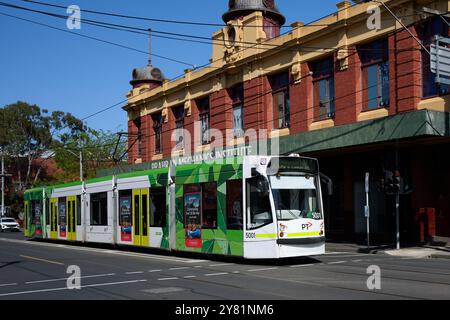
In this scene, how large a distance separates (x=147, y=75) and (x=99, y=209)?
71.7ft

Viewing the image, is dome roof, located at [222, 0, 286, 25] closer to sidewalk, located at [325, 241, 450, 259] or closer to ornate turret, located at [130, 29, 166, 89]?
ornate turret, located at [130, 29, 166, 89]

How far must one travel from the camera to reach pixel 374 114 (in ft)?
83.3

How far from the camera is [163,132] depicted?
40906 millimetres

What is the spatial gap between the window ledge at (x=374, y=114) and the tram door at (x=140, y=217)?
10.7 meters

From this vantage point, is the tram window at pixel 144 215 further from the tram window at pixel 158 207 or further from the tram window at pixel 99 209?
the tram window at pixel 99 209

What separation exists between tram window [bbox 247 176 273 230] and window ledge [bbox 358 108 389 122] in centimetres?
1063

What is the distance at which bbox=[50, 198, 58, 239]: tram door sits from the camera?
3009 cm

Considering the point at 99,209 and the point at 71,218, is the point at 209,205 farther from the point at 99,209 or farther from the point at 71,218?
the point at 71,218

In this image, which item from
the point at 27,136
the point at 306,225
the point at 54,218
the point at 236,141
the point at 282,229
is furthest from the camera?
the point at 27,136

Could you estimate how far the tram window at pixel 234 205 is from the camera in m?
16.6

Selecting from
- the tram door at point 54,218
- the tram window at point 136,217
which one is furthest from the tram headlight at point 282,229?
the tram door at point 54,218

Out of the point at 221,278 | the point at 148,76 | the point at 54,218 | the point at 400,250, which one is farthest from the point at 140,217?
the point at 148,76

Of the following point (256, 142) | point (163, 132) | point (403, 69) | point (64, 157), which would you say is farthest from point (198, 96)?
point (64, 157)
